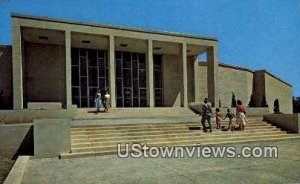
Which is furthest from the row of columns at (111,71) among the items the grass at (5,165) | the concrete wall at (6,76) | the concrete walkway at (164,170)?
the concrete walkway at (164,170)

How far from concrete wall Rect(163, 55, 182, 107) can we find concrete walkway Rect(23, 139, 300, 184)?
17470mm

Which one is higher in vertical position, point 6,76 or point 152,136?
point 6,76

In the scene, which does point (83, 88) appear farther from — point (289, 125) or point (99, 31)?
point (289, 125)

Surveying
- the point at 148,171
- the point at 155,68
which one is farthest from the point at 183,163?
the point at 155,68

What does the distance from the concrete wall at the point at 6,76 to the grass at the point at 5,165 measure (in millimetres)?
11759

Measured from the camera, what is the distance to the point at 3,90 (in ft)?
72.3

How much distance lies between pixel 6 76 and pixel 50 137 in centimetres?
1307

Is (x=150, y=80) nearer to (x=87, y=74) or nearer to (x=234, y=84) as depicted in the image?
(x=87, y=74)

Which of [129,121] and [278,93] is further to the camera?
[278,93]

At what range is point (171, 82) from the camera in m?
28.2

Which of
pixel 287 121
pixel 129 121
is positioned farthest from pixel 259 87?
pixel 129 121

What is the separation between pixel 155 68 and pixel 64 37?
9351 mm

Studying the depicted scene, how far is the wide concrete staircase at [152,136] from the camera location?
1188cm

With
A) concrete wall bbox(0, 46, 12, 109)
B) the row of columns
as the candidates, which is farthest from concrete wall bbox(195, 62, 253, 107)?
concrete wall bbox(0, 46, 12, 109)
